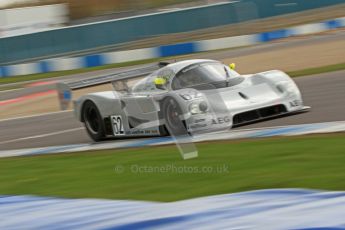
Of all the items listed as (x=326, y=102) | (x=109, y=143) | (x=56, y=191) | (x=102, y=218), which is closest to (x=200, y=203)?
(x=102, y=218)

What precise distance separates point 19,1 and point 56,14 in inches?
786

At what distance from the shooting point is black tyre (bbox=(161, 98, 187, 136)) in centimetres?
924

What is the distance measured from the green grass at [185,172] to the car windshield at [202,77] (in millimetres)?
1019

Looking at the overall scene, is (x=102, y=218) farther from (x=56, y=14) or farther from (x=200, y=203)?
(x=56, y=14)

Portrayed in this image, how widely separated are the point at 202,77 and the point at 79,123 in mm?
4102

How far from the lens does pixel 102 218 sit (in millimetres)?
5184

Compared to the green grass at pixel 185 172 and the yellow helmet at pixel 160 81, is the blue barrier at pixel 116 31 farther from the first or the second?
the green grass at pixel 185 172

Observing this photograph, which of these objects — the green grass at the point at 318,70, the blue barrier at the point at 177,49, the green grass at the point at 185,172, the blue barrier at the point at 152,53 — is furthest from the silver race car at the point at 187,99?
the blue barrier at the point at 152,53

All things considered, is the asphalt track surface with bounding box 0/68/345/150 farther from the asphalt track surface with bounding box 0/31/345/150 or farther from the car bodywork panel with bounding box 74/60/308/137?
the car bodywork panel with bounding box 74/60/308/137

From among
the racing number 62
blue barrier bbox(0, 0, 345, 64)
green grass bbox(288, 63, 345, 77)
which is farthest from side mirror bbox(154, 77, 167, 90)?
blue barrier bbox(0, 0, 345, 64)

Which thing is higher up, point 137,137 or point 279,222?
point 279,222

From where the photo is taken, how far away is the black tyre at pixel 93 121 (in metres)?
10.7

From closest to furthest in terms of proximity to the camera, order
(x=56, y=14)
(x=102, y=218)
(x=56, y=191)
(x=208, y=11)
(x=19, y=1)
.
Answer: (x=102, y=218)
(x=56, y=191)
(x=208, y=11)
(x=56, y=14)
(x=19, y=1)

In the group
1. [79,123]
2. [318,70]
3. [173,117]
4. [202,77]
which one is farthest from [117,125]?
[318,70]
